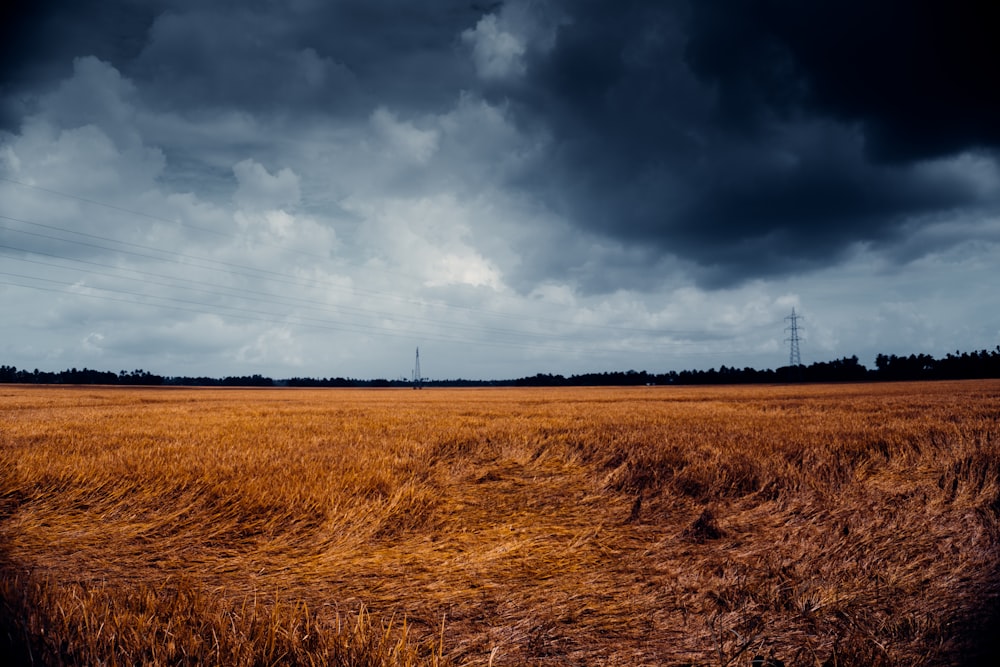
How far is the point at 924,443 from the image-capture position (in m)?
10.3

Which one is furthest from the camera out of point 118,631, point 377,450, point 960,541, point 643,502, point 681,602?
point 377,450

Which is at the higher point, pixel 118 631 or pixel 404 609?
pixel 118 631

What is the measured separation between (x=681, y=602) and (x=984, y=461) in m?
7.94

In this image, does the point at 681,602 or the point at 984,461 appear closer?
the point at 681,602

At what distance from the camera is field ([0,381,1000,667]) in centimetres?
304

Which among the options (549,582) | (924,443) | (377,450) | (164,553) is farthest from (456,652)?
(924,443)

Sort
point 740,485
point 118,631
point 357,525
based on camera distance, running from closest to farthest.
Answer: point 118,631 < point 357,525 < point 740,485

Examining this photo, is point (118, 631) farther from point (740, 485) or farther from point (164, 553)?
point (740, 485)

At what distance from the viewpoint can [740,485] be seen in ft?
25.5

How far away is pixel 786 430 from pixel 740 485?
235 inches

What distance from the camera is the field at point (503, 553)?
3035 mm

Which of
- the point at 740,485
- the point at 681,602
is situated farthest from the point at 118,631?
the point at 740,485

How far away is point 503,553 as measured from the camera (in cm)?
516

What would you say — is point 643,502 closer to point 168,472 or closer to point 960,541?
point 960,541
